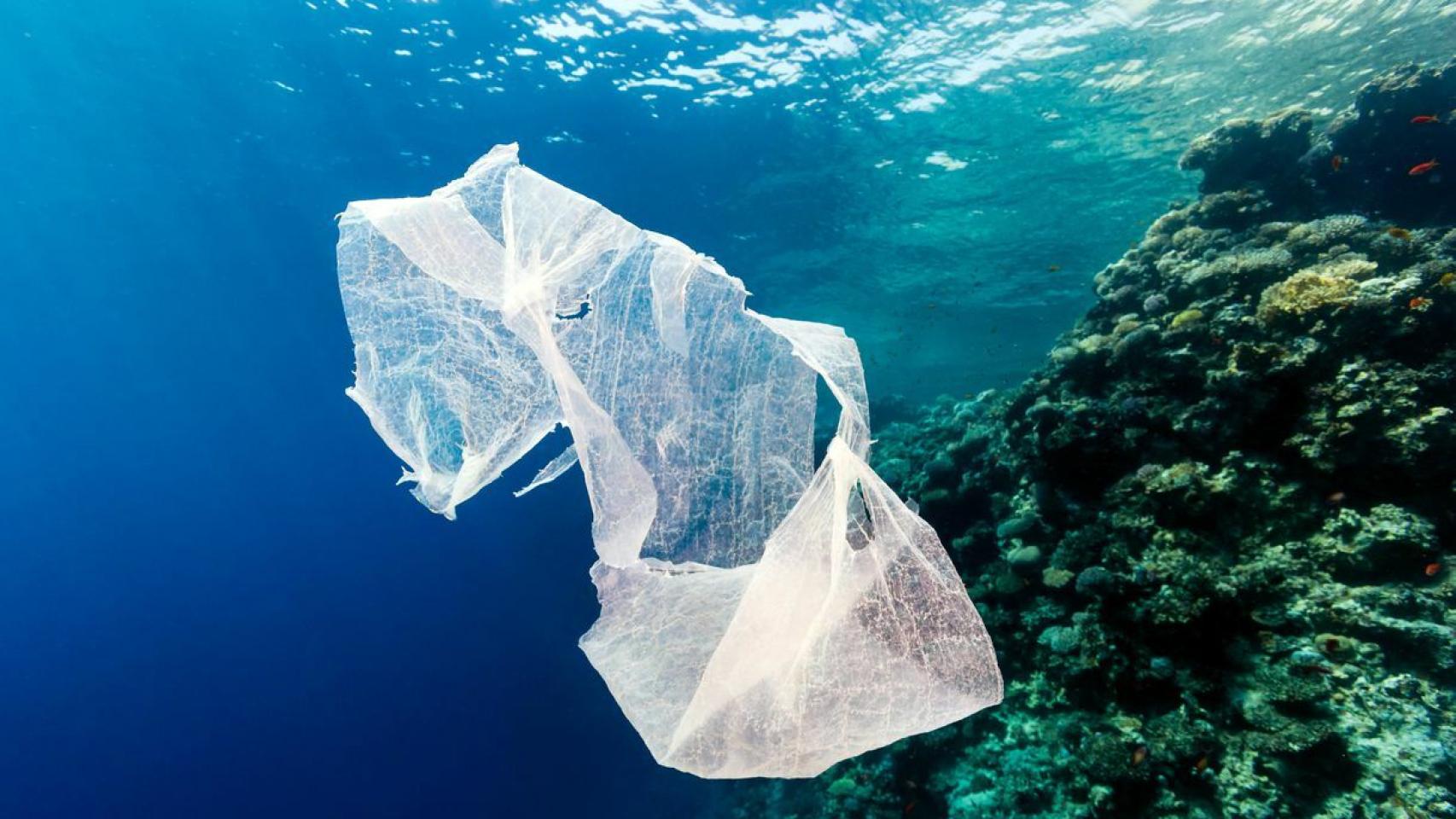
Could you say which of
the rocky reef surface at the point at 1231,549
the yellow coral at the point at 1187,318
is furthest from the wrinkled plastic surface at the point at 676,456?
the yellow coral at the point at 1187,318

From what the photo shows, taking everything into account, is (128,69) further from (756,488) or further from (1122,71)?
(1122,71)

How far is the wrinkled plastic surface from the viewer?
2.15m

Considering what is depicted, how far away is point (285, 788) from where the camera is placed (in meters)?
23.0

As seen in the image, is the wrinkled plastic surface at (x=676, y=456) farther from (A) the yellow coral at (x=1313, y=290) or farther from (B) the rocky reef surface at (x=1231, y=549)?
(A) the yellow coral at (x=1313, y=290)

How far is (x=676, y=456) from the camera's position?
9.52 feet

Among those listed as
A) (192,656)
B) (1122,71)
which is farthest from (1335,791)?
(192,656)

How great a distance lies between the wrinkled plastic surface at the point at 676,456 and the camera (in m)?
2.15

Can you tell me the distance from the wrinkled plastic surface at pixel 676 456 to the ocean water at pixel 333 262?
9.41 meters

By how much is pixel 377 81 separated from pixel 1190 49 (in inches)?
651

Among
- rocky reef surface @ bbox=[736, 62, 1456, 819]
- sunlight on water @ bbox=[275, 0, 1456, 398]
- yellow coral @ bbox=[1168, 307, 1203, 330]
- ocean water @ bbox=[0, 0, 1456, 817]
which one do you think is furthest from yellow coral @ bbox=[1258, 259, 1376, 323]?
ocean water @ bbox=[0, 0, 1456, 817]

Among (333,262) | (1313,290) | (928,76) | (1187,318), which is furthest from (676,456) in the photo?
(333,262)

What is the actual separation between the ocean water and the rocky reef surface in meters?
7.37

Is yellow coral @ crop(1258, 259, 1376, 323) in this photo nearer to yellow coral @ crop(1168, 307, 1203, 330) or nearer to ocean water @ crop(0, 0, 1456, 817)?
yellow coral @ crop(1168, 307, 1203, 330)

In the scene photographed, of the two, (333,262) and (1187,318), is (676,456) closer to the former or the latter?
(1187,318)
